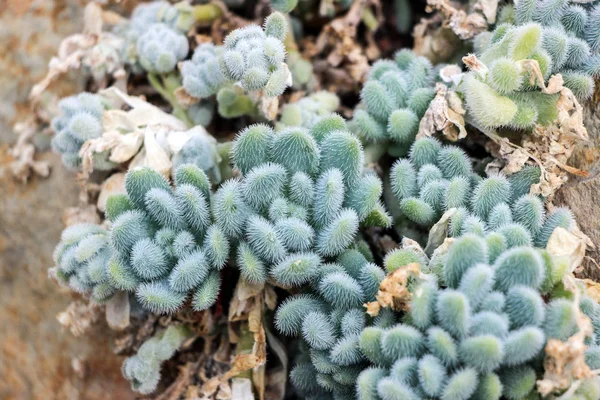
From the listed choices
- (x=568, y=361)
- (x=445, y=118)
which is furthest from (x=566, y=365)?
(x=445, y=118)

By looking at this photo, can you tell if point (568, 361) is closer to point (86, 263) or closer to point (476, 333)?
point (476, 333)

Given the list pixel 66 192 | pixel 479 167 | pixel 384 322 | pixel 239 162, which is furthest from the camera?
pixel 66 192

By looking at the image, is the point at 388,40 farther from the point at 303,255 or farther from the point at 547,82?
the point at 303,255

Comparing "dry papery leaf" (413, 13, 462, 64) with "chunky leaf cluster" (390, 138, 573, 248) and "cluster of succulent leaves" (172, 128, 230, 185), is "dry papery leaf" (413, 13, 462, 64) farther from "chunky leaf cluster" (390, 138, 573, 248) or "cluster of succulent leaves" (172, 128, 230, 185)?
"cluster of succulent leaves" (172, 128, 230, 185)

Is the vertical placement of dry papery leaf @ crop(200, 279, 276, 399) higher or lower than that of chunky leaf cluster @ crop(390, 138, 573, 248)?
lower

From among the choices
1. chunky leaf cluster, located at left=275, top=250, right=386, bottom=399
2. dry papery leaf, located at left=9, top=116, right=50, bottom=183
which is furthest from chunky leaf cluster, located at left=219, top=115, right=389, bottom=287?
dry papery leaf, located at left=9, top=116, right=50, bottom=183

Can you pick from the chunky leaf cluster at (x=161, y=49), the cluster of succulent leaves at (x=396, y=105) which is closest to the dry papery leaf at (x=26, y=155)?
the chunky leaf cluster at (x=161, y=49)

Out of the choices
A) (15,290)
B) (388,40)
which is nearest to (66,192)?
(15,290)
